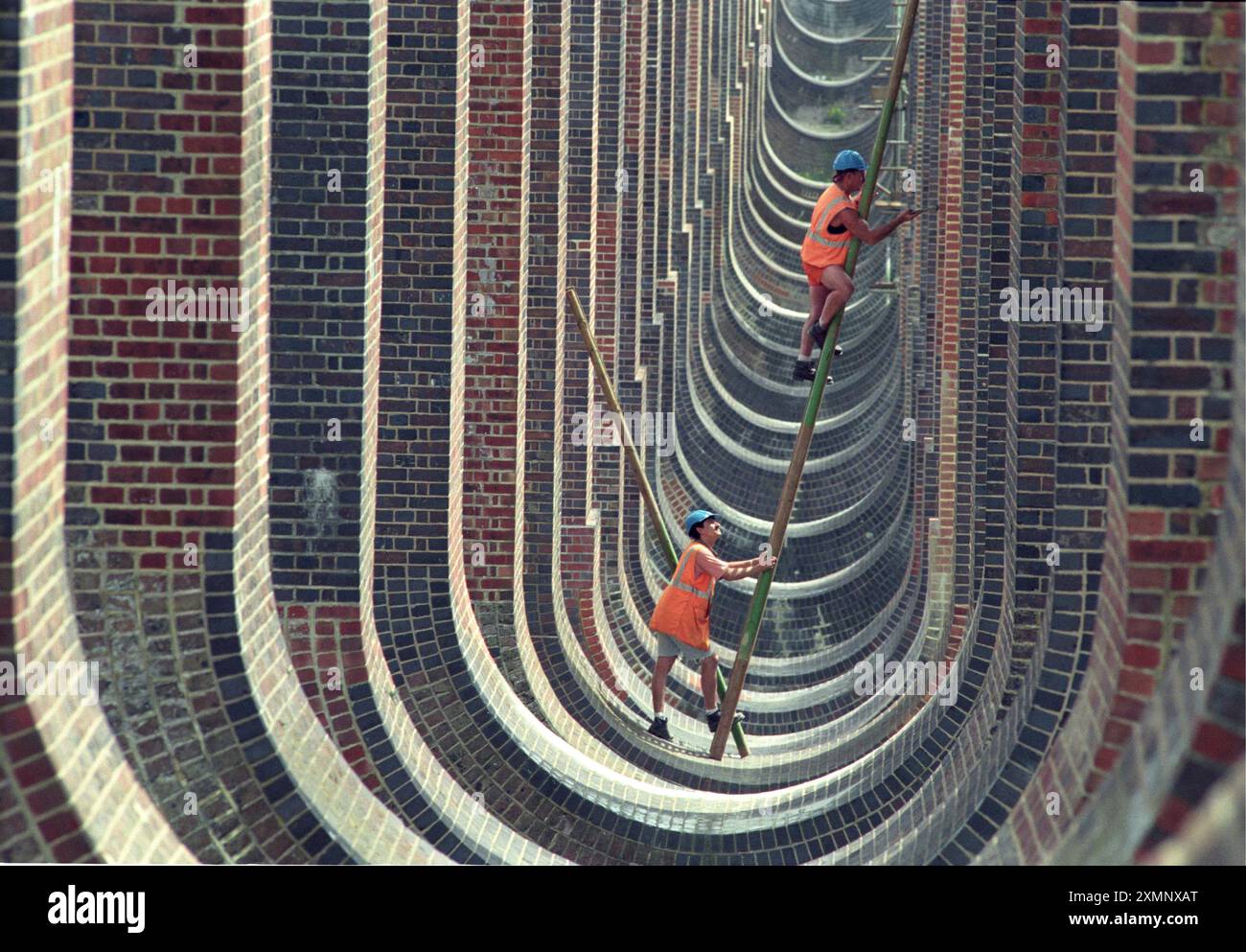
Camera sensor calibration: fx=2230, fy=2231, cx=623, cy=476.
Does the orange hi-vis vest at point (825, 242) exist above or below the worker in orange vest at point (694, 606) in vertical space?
above

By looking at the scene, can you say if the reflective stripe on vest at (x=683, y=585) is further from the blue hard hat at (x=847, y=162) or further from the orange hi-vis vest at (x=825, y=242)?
the blue hard hat at (x=847, y=162)

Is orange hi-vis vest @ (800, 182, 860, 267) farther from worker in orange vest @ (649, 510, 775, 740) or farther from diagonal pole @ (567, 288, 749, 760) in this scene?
diagonal pole @ (567, 288, 749, 760)

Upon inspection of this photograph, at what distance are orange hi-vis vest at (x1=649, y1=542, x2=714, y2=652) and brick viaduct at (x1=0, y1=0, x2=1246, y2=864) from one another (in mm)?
884

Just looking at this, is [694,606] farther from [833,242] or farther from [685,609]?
[833,242]

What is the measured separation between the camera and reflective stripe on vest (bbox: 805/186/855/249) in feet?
33.3

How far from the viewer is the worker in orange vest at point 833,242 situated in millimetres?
10031

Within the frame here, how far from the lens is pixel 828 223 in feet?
34.1

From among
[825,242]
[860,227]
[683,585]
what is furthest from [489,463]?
[860,227]

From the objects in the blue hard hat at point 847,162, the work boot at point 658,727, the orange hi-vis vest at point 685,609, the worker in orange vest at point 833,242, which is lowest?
the work boot at point 658,727

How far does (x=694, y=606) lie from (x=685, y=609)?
0.24 feet

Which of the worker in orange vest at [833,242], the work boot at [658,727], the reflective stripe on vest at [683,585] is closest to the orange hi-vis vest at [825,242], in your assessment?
the worker in orange vest at [833,242]

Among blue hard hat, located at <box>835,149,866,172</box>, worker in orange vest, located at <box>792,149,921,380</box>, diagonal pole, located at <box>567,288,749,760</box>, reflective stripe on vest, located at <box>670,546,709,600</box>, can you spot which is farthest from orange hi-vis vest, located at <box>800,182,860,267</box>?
diagonal pole, located at <box>567,288,749,760</box>
